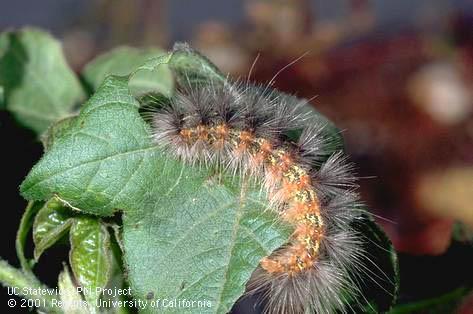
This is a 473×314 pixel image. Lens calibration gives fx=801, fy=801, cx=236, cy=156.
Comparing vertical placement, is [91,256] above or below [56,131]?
below

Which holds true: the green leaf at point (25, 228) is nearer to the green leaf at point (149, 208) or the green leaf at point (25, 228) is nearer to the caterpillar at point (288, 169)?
the green leaf at point (149, 208)

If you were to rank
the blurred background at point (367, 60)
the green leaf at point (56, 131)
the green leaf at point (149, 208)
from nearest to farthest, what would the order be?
the green leaf at point (149, 208), the green leaf at point (56, 131), the blurred background at point (367, 60)

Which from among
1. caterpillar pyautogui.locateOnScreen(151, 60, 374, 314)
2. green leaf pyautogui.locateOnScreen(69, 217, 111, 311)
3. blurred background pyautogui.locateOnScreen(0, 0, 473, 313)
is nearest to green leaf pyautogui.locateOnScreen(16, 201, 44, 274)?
green leaf pyautogui.locateOnScreen(69, 217, 111, 311)

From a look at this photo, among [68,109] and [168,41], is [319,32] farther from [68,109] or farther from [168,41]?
[68,109]

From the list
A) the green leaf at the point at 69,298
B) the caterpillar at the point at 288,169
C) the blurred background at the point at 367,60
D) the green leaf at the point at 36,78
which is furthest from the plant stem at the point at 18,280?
the blurred background at the point at 367,60

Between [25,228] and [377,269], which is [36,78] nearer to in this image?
[25,228]

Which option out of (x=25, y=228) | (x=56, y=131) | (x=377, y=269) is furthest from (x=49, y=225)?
(x=377, y=269)
